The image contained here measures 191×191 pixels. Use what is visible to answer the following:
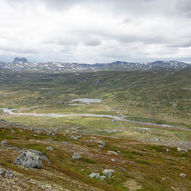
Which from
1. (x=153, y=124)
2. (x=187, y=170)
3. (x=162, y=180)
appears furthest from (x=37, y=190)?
(x=153, y=124)

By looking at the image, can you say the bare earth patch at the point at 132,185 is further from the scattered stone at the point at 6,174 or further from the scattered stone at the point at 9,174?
the scattered stone at the point at 6,174

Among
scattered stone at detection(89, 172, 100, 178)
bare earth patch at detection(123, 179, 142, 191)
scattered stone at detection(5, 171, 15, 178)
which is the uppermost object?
scattered stone at detection(5, 171, 15, 178)

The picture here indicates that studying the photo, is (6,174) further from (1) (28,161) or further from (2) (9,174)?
(1) (28,161)

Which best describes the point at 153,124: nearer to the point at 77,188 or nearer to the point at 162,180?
the point at 162,180

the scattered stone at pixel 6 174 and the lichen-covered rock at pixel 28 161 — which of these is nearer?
the scattered stone at pixel 6 174

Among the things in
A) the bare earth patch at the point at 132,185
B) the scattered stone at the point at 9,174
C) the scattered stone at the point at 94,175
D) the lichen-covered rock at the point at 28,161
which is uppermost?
the scattered stone at the point at 9,174

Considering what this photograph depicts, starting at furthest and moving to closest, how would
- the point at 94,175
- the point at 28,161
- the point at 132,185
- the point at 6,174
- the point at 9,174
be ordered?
the point at 94,175 → the point at 132,185 → the point at 28,161 → the point at 9,174 → the point at 6,174

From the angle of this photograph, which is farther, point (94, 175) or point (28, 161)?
point (94, 175)

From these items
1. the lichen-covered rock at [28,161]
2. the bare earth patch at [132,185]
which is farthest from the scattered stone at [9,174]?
the bare earth patch at [132,185]

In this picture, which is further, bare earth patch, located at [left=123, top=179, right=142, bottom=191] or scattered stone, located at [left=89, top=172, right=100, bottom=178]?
scattered stone, located at [left=89, top=172, right=100, bottom=178]

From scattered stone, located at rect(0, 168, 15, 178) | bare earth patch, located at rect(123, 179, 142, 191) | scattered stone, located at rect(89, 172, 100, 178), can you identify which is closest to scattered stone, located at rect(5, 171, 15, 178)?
scattered stone, located at rect(0, 168, 15, 178)

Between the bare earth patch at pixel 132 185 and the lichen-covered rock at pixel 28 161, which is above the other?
the lichen-covered rock at pixel 28 161

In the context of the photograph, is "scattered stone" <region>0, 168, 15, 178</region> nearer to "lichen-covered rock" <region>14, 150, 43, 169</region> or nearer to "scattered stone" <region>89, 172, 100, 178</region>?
"lichen-covered rock" <region>14, 150, 43, 169</region>

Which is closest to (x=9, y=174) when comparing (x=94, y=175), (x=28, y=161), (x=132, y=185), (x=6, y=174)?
(x=6, y=174)
